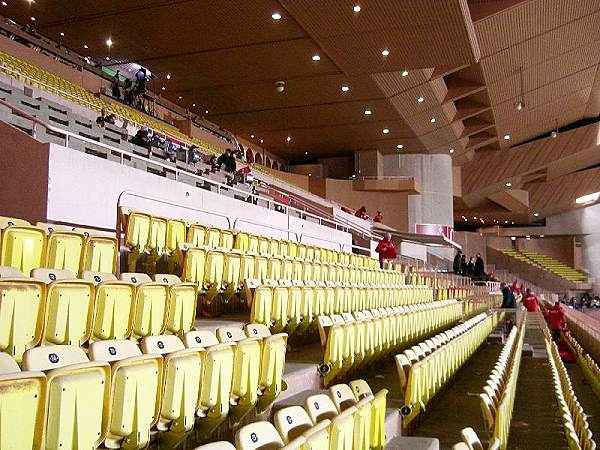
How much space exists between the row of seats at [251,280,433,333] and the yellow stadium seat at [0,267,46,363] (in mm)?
1332

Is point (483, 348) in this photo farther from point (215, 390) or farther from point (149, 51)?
point (149, 51)

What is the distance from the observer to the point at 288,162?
54.0 feet

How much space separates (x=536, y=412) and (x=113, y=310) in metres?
2.77

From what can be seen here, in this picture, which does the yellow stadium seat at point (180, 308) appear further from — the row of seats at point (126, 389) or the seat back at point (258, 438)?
the seat back at point (258, 438)

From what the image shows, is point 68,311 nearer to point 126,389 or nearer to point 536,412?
point 126,389

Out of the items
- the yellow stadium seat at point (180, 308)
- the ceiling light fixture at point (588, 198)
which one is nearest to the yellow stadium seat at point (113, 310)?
the yellow stadium seat at point (180, 308)

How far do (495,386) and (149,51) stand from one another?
25.0 ft

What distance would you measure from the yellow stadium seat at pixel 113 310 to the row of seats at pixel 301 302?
2.91 ft

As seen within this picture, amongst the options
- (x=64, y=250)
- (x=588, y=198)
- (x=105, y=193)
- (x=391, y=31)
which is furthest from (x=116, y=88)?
(x=588, y=198)

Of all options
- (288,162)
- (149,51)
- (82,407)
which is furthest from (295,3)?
(288,162)

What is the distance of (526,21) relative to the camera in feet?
29.5

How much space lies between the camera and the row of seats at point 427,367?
2779 millimetres

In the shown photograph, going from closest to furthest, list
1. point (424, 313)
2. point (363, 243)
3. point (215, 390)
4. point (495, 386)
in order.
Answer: point (215, 390) → point (495, 386) → point (424, 313) → point (363, 243)

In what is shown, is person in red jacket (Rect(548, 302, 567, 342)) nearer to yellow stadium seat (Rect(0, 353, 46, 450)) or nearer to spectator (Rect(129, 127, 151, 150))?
spectator (Rect(129, 127, 151, 150))
